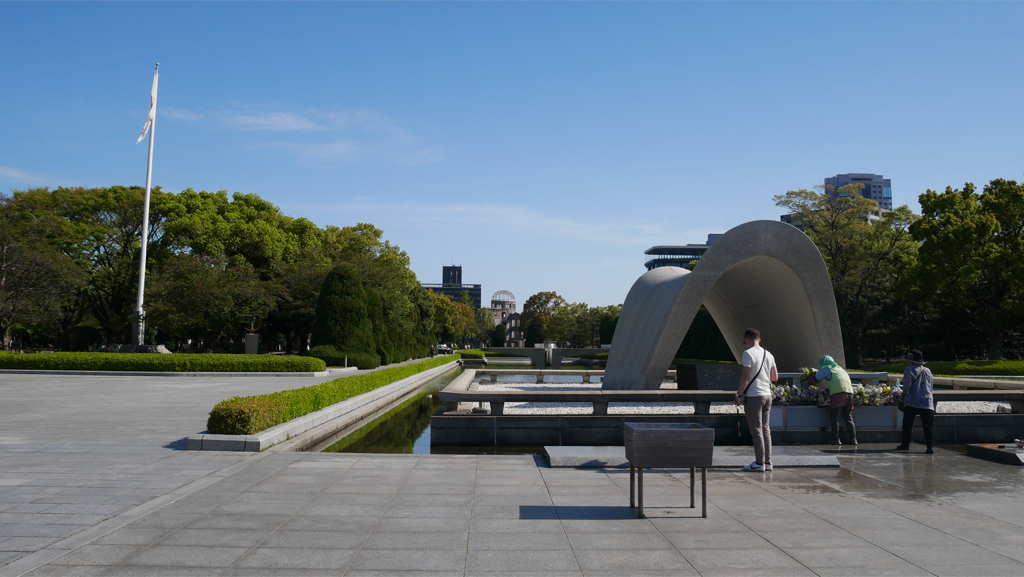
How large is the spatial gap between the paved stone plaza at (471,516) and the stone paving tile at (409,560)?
0.06 ft

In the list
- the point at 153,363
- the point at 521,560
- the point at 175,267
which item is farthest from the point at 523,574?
the point at 175,267

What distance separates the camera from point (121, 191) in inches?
1735

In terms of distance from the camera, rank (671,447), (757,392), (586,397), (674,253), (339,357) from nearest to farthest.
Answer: (671,447), (757,392), (586,397), (339,357), (674,253)

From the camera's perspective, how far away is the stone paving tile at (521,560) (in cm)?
436

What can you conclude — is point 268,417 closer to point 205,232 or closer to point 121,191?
point 205,232

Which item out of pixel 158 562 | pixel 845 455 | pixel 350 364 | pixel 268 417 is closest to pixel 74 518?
pixel 158 562

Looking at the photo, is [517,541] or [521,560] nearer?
[521,560]

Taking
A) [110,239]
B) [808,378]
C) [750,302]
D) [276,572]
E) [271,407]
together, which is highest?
[110,239]

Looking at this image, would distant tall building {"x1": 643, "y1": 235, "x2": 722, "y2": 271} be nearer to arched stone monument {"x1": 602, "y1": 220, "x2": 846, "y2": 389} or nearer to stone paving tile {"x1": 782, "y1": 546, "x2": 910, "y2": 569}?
arched stone monument {"x1": 602, "y1": 220, "x2": 846, "y2": 389}

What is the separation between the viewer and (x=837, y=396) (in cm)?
1005

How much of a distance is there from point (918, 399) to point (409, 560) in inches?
334

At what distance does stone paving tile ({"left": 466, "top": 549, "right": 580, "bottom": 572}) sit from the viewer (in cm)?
436

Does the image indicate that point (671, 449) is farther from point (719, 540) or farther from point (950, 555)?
point (950, 555)

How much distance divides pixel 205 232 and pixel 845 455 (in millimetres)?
41089
